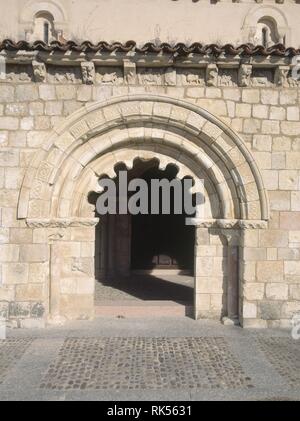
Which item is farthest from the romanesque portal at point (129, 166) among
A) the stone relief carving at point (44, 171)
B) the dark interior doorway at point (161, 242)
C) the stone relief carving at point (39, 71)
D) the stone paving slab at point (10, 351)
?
the dark interior doorway at point (161, 242)

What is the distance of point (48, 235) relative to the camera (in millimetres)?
5027

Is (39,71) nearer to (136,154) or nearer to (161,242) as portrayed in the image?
(136,154)

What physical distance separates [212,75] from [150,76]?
3.08 ft

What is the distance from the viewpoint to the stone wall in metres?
4.93

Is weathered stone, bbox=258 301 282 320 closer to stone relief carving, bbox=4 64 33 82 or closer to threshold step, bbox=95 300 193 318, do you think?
threshold step, bbox=95 300 193 318

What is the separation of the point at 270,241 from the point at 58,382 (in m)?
3.52

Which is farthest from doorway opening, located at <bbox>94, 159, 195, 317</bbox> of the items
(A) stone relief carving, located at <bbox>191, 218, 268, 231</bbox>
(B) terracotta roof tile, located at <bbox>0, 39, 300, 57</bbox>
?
(B) terracotta roof tile, located at <bbox>0, 39, 300, 57</bbox>

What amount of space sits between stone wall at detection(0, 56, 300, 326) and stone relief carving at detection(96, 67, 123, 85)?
0.6 inches

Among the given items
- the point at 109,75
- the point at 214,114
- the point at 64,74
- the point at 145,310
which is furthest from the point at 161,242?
the point at 64,74

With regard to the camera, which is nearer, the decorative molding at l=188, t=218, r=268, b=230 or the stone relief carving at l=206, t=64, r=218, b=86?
the stone relief carving at l=206, t=64, r=218, b=86

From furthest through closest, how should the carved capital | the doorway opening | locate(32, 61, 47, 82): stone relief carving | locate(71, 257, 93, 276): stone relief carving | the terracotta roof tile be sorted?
1. the doorway opening
2. locate(71, 257, 93, 276): stone relief carving
3. the carved capital
4. locate(32, 61, 47, 82): stone relief carving
5. the terracotta roof tile

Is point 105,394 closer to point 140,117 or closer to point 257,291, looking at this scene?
point 257,291
